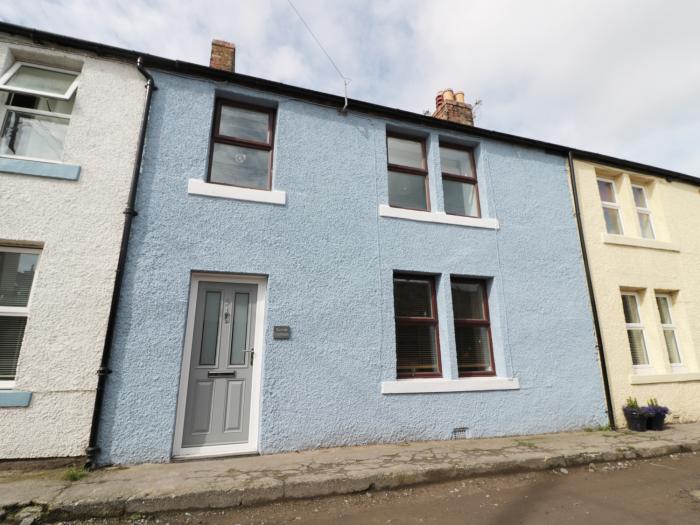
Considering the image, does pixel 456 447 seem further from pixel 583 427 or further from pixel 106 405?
pixel 106 405

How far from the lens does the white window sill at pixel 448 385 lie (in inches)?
203

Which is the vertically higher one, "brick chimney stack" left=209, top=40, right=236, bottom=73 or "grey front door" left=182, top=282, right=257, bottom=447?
"brick chimney stack" left=209, top=40, right=236, bottom=73

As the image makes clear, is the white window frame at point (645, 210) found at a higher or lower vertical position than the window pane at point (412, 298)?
higher

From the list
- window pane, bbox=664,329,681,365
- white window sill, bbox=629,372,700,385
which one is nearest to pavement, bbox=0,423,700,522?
white window sill, bbox=629,372,700,385

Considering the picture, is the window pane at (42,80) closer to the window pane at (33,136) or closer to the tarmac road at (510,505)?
the window pane at (33,136)

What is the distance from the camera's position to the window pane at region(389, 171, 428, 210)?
247 inches

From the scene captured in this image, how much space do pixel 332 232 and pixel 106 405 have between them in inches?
139

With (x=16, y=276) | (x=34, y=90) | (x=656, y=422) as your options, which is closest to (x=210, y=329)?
(x=16, y=276)

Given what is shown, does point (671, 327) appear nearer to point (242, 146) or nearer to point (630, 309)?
point (630, 309)

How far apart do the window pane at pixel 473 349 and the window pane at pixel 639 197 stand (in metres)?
5.27

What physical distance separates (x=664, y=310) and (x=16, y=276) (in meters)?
11.0

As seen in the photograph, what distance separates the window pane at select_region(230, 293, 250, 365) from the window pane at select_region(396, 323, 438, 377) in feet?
7.42

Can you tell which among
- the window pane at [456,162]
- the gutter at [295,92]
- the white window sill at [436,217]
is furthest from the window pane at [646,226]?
the window pane at [456,162]

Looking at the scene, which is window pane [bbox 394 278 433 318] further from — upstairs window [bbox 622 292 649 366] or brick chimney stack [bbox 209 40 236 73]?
brick chimney stack [bbox 209 40 236 73]
